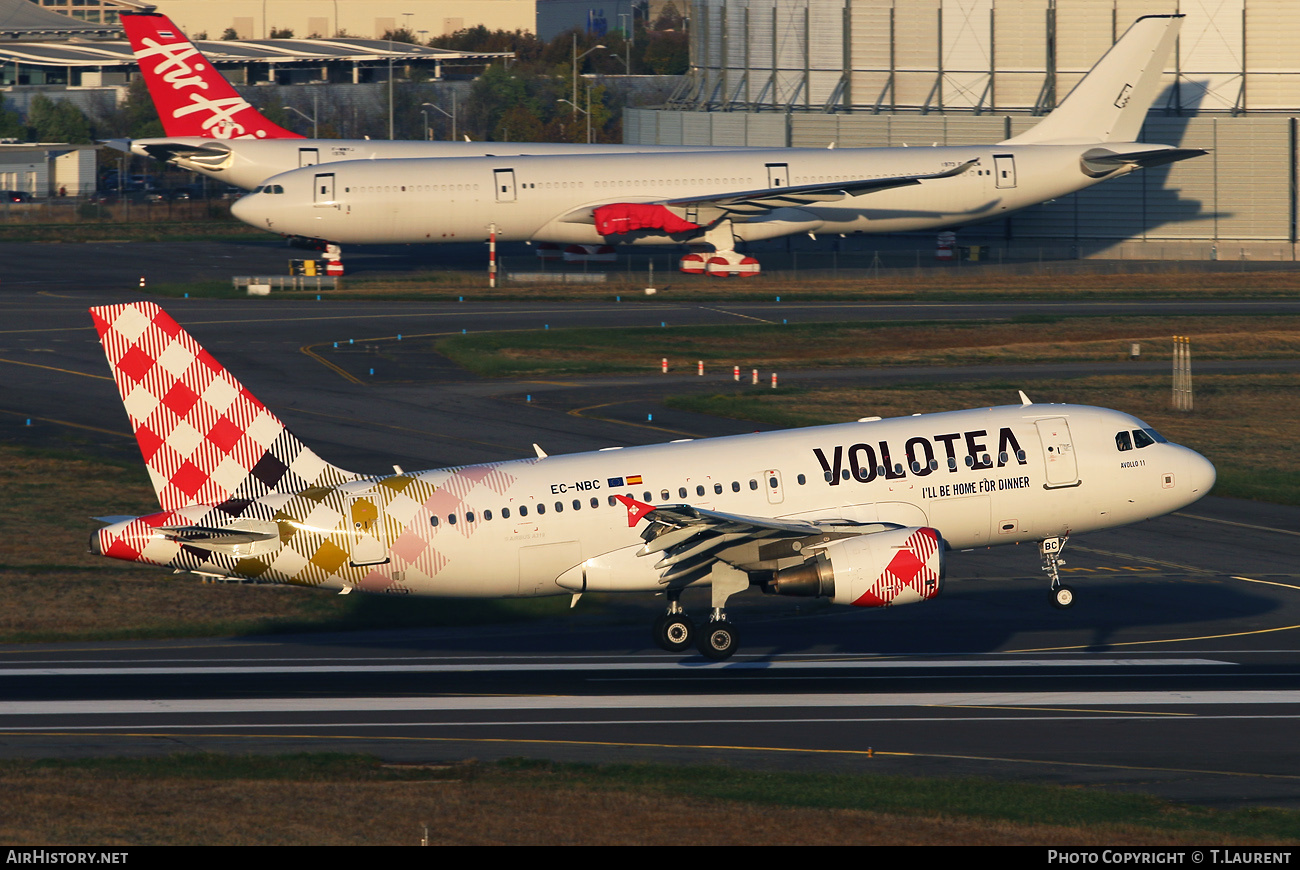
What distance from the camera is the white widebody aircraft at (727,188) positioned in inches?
3706

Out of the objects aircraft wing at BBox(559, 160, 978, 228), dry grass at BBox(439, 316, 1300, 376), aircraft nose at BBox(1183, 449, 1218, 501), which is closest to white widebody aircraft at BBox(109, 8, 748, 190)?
aircraft wing at BBox(559, 160, 978, 228)

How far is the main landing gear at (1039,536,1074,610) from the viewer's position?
36500 mm

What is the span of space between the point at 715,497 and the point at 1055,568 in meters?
8.87

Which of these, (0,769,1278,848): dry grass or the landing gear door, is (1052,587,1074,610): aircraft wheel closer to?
(0,769,1278,848): dry grass

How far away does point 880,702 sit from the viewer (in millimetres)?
30828

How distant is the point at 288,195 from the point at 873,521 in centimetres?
6676

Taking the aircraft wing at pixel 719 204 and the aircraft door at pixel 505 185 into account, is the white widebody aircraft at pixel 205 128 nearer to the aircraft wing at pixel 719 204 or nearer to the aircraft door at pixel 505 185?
the aircraft wing at pixel 719 204

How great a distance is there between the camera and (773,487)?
112 feet

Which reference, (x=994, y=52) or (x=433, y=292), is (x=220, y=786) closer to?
(x=433, y=292)

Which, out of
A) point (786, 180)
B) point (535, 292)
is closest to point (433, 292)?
point (535, 292)

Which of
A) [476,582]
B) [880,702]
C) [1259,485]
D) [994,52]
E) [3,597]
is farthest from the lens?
[994,52]

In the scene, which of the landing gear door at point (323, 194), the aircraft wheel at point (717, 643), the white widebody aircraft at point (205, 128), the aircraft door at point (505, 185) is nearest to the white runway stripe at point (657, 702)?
the aircraft wheel at point (717, 643)

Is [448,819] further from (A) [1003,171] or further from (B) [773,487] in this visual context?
(A) [1003,171]

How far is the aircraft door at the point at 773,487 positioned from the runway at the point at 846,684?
365 centimetres
